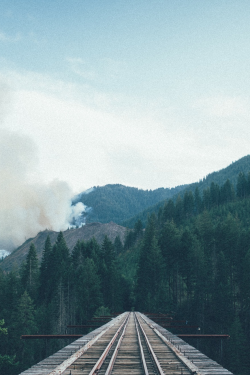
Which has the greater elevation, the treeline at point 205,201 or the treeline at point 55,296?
the treeline at point 205,201

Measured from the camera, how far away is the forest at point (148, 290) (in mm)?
49406

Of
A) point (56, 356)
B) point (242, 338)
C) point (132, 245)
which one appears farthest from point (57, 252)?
point (132, 245)

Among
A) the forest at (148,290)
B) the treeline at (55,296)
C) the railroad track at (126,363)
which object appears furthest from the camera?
the treeline at (55,296)

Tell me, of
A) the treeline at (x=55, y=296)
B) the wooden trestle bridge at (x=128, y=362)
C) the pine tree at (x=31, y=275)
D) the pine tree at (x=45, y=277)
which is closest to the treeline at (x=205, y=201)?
the treeline at (x=55, y=296)

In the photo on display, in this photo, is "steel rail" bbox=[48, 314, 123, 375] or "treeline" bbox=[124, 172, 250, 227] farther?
"treeline" bbox=[124, 172, 250, 227]

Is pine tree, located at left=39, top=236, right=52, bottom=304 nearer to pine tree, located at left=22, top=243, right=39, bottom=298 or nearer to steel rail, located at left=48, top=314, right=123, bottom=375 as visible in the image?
pine tree, located at left=22, top=243, right=39, bottom=298

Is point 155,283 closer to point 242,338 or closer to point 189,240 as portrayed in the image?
point 189,240

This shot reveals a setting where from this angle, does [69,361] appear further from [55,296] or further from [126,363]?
[55,296]

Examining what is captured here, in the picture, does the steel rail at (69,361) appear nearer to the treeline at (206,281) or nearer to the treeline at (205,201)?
the treeline at (206,281)

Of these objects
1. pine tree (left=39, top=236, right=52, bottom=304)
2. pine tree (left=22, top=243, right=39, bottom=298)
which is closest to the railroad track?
pine tree (left=39, top=236, right=52, bottom=304)

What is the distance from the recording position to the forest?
162ft

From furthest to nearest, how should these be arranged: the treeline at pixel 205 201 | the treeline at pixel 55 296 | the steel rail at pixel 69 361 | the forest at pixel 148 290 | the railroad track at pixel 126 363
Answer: the treeline at pixel 205 201 < the treeline at pixel 55 296 < the forest at pixel 148 290 < the railroad track at pixel 126 363 < the steel rail at pixel 69 361

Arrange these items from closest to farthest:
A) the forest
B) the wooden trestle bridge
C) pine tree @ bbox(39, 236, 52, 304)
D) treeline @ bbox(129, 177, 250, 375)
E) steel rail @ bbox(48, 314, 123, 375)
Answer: steel rail @ bbox(48, 314, 123, 375), the wooden trestle bridge, treeline @ bbox(129, 177, 250, 375), the forest, pine tree @ bbox(39, 236, 52, 304)

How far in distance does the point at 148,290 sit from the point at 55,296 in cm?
2129
